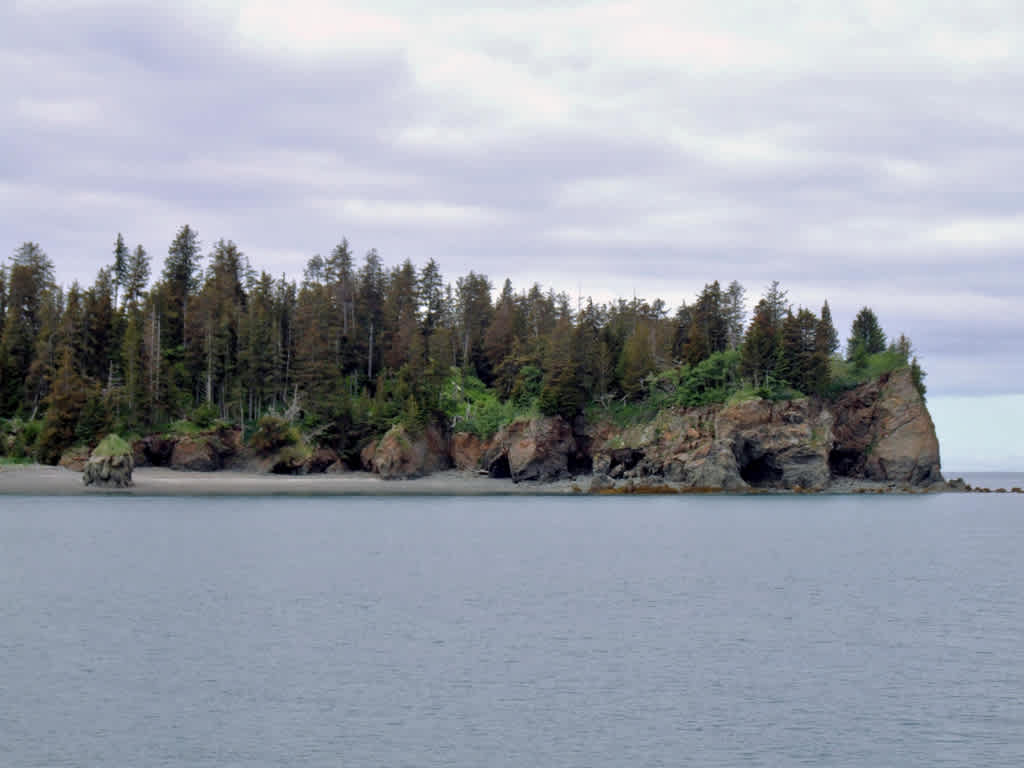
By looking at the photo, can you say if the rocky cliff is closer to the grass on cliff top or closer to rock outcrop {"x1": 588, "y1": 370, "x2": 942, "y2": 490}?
rock outcrop {"x1": 588, "y1": 370, "x2": 942, "y2": 490}

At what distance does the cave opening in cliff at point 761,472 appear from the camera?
386 feet

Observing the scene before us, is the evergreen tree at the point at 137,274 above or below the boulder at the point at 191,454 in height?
above

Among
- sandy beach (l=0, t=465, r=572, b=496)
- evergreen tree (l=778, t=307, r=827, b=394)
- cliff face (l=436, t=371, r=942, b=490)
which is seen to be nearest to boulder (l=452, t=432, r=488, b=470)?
cliff face (l=436, t=371, r=942, b=490)

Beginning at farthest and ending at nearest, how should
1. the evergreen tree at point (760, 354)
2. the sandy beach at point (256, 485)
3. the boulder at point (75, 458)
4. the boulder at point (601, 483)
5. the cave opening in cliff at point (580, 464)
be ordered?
the cave opening in cliff at point (580, 464) → the evergreen tree at point (760, 354) → the boulder at point (601, 483) → the boulder at point (75, 458) → the sandy beach at point (256, 485)

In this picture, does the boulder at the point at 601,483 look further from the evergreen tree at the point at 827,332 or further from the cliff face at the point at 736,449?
the evergreen tree at the point at 827,332

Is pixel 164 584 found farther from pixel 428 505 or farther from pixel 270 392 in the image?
pixel 270 392

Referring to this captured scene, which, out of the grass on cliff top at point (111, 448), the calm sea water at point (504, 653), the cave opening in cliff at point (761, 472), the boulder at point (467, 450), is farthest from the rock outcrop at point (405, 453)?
the calm sea water at point (504, 653)

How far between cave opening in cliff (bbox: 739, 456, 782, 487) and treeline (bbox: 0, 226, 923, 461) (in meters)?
9.01

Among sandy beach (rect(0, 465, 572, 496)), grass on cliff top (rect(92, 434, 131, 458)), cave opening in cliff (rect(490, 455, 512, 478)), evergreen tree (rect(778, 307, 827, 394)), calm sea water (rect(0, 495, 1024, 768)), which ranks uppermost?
evergreen tree (rect(778, 307, 827, 394))

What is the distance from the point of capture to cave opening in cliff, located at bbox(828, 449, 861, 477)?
122m

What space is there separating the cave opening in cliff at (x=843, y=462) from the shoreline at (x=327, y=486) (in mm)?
2521

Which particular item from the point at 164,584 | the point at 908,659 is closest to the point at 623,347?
the point at 164,584

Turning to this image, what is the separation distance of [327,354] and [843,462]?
244 ft

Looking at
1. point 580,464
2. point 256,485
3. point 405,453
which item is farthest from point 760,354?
point 256,485
